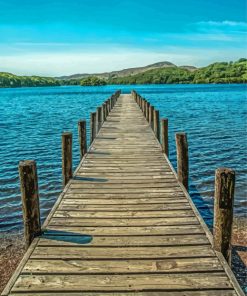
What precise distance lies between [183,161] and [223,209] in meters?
3.59

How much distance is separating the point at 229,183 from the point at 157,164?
5.05m

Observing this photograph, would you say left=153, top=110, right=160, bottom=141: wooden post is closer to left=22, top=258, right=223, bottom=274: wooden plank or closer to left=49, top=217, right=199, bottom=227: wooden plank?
left=49, top=217, right=199, bottom=227: wooden plank

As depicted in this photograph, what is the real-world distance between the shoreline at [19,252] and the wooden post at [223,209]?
80.7 inches

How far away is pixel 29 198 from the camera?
5656 millimetres

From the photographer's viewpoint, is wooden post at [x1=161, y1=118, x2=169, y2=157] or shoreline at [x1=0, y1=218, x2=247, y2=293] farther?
wooden post at [x1=161, y1=118, x2=169, y2=157]

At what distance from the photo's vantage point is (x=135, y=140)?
13.9m

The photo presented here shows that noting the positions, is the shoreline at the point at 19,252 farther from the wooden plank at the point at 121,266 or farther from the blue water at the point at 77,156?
the wooden plank at the point at 121,266

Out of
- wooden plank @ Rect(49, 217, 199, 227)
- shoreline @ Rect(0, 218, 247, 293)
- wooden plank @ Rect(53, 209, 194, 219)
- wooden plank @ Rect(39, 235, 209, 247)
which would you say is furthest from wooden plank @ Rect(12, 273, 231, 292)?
shoreline @ Rect(0, 218, 247, 293)

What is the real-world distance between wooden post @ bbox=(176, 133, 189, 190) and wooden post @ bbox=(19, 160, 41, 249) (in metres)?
4.04

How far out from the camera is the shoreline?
23.6 feet

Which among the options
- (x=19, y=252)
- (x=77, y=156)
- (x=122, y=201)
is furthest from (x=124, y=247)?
(x=77, y=156)

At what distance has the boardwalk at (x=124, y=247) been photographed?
4.30m

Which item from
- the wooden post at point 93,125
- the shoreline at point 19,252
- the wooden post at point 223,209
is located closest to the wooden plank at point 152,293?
the wooden post at point 223,209

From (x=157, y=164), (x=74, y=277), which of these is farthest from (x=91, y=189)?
(x=74, y=277)
